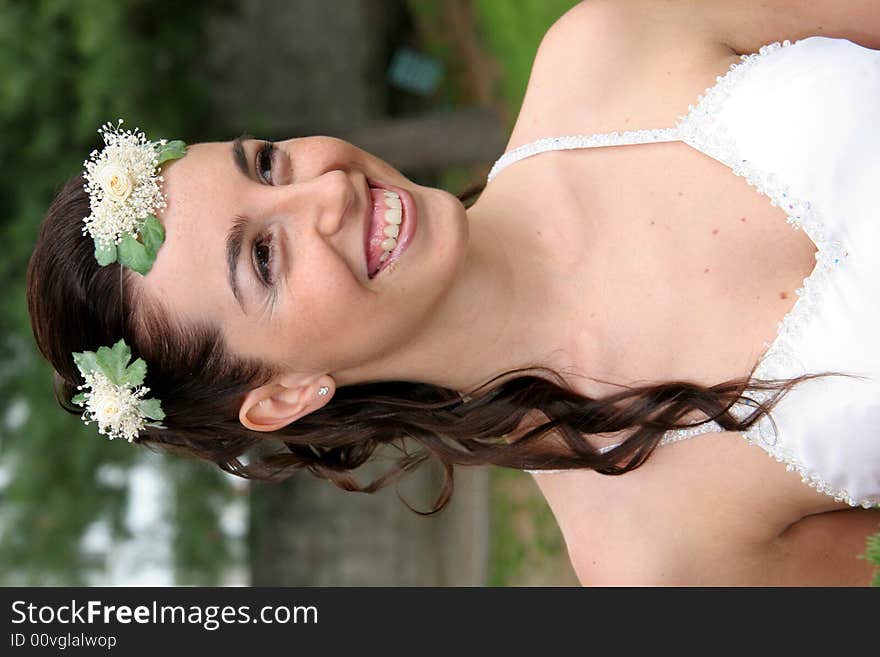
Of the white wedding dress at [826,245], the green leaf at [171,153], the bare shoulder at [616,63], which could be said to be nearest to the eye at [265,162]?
the green leaf at [171,153]

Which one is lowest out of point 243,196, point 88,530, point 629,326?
point 629,326

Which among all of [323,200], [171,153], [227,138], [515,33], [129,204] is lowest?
[323,200]

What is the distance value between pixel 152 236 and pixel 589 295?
1.12 meters

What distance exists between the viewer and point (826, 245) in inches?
91.5

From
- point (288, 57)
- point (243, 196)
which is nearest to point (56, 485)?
point (288, 57)

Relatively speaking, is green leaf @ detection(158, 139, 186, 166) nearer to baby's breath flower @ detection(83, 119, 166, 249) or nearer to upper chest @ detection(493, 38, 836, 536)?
baby's breath flower @ detection(83, 119, 166, 249)

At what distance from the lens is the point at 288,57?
28.3 ft

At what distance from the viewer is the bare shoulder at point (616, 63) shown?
104 inches

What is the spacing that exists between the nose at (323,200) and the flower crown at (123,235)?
0.36 metres

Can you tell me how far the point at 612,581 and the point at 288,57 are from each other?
→ 22.7 ft

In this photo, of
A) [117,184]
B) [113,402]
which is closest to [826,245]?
[117,184]

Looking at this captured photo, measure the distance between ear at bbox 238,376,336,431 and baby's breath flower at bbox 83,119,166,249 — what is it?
52cm

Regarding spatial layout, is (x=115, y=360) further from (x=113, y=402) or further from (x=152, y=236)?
(x=152, y=236)
